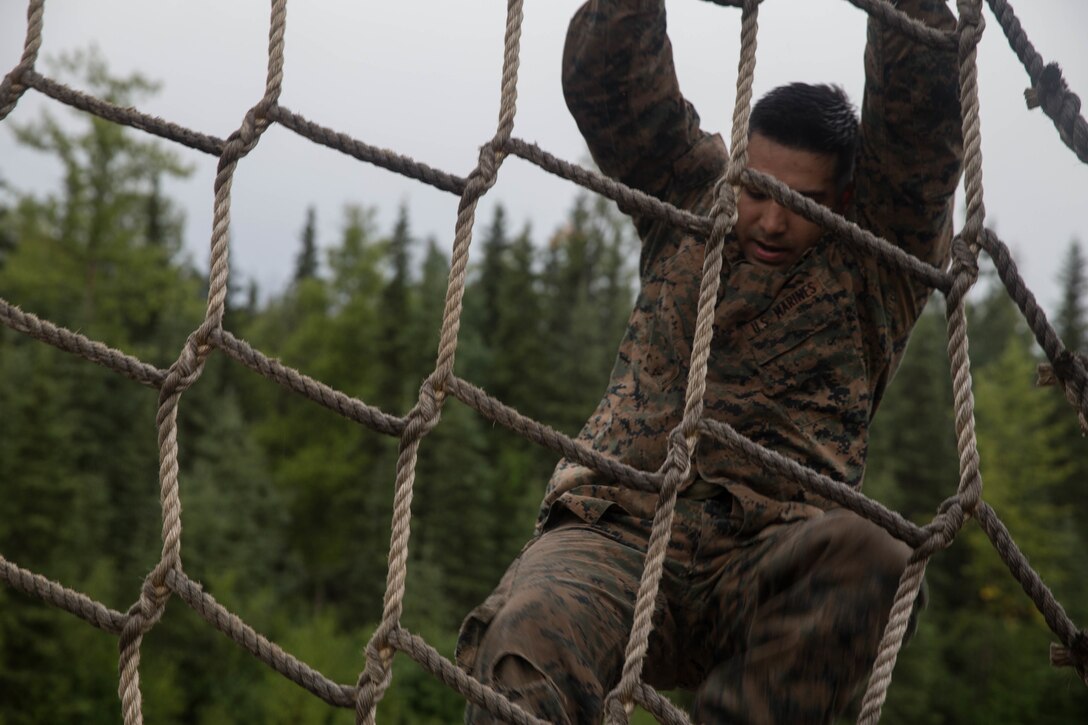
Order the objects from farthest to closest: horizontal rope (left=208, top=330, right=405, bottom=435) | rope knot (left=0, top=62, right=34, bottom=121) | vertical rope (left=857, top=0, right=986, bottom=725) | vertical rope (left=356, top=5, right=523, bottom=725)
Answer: rope knot (left=0, top=62, right=34, bottom=121)
horizontal rope (left=208, top=330, right=405, bottom=435)
vertical rope (left=356, top=5, right=523, bottom=725)
vertical rope (left=857, top=0, right=986, bottom=725)

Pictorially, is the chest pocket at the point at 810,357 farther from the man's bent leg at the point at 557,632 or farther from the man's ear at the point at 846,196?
the man's bent leg at the point at 557,632

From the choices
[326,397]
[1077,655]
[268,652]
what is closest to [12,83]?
[326,397]

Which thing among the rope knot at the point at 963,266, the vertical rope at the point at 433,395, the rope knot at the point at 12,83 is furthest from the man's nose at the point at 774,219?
the rope knot at the point at 12,83

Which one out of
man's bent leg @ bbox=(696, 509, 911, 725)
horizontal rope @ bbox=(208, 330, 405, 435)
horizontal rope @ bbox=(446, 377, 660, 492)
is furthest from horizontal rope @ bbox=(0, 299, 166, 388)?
man's bent leg @ bbox=(696, 509, 911, 725)

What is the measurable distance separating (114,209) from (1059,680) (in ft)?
67.9

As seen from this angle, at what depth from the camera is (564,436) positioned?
1914 millimetres

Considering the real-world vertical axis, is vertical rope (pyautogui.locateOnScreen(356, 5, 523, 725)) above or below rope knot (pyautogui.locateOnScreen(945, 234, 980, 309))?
below

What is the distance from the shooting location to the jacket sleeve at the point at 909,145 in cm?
209

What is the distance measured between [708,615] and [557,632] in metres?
0.31

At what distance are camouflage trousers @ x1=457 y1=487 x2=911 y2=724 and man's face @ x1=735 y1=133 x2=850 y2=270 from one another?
0.46m

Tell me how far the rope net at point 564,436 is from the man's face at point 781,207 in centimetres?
24

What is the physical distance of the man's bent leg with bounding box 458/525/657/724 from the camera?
1857 mm

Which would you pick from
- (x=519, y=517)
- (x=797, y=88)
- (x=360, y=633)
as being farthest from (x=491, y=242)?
(x=797, y=88)

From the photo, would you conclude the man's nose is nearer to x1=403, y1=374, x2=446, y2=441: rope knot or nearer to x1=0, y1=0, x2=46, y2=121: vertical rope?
x1=403, y1=374, x2=446, y2=441: rope knot
